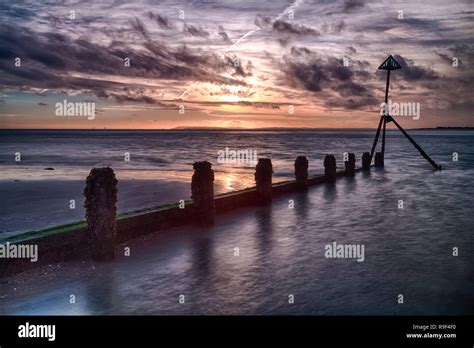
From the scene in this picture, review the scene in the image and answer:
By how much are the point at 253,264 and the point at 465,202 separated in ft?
45.3

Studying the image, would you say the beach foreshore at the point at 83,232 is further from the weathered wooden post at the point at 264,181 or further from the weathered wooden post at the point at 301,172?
the weathered wooden post at the point at 301,172

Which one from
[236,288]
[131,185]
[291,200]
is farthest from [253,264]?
[131,185]

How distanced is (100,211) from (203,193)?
382 centimetres

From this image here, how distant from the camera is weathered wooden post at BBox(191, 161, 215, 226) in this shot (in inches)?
471

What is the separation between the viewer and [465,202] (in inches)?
776

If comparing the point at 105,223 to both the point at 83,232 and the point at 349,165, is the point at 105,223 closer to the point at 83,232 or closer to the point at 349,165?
the point at 83,232

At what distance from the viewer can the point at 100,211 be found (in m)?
8.77

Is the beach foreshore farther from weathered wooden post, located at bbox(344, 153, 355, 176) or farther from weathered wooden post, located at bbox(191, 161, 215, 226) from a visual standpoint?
weathered wooden post, located at bbox(344, 153, 355, 176)

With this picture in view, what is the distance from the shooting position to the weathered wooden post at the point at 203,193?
12.0 meters

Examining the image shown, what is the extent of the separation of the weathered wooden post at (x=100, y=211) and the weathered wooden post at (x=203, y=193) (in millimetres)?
3261

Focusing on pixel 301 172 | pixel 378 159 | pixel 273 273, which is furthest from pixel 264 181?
pixel 378 159

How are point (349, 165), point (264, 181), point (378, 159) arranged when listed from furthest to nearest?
point (378, 159) → point (349, 165) → point (264, 181)

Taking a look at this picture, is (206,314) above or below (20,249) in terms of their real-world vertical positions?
below
